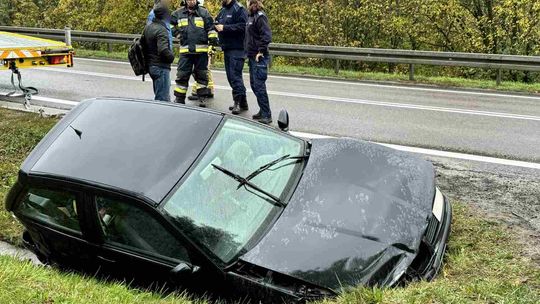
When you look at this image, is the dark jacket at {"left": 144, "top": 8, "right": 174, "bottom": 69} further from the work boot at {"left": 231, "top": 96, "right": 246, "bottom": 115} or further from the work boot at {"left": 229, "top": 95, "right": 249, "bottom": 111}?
the work boot at {"left": 229, "top": 95, "right": 249, "bottom": 111}

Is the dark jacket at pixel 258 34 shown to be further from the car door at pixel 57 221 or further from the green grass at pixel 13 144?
the car door at pixel 57 221

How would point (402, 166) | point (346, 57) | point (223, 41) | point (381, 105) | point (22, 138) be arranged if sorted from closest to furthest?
1. point (402, 166)
2. point (22, 138)
3. point (223, 41)
4. point (381, 105)
5. point (346, 57)

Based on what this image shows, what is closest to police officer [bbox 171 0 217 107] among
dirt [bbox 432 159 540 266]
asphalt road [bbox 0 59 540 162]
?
asphalt road [bbox 0 59 540 162]

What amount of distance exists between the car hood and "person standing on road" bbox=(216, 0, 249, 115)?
443cm

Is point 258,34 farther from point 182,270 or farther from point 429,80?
point 429,80

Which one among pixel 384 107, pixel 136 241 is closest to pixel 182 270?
pixel 136 241

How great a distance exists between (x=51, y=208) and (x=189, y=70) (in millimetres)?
5065

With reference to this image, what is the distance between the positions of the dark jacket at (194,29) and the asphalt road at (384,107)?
121 cm

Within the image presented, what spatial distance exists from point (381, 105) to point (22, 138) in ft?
19.0

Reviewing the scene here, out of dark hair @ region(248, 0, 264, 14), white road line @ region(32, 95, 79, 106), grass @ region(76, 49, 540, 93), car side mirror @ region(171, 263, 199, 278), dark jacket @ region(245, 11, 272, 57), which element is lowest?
grass @ region(76, 49, 540, 93)

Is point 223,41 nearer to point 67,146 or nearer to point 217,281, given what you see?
point 67,146

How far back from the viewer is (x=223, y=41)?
8.44m

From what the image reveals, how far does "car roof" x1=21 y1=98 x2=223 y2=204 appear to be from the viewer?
343 centimetres

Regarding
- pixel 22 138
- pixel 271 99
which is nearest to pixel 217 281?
pixel 22 138
